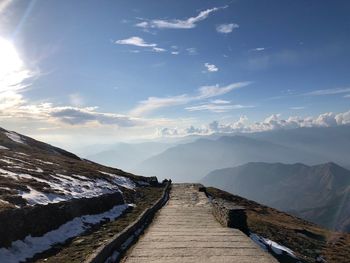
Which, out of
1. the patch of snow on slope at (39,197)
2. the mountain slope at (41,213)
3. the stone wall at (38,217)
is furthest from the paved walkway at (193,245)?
the patch of snow on slope at (39,197)

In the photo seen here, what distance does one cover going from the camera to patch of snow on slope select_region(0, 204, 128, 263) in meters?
13.1

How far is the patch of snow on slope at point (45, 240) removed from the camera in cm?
1306

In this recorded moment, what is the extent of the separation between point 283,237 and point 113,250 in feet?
54.4

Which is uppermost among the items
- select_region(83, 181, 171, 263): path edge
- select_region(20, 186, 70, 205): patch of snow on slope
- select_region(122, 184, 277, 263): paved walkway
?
select_region(20, 186, 70, 205): patch of snow on slope

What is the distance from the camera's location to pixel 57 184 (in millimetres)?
27250

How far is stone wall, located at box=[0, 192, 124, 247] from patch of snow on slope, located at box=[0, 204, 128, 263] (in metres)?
0.25

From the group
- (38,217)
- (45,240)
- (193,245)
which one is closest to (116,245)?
(193,245)

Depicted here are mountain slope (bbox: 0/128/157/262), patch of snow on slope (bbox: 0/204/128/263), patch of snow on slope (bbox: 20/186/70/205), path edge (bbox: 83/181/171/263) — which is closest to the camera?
path edge (bbox: 83/181/171/263)

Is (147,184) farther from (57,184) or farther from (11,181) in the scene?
(11,181)

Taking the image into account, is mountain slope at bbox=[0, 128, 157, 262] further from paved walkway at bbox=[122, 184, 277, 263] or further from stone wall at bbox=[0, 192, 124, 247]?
paved walkway at bbox=[122, 184, 277, 263]

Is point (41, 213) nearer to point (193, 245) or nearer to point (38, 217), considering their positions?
point (38, 217)

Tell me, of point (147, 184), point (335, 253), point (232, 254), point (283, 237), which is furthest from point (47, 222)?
point (147, 184)

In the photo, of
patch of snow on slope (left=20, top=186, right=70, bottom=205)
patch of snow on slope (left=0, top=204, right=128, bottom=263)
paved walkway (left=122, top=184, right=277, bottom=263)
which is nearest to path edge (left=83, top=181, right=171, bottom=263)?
paved walkway (left=122, top=184, right=277, bottom=263)

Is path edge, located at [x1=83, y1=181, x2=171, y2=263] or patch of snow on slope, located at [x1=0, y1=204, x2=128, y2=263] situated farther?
patch of snow on slope, located at [x1=0, y1=204, x2=128, y2=263]
